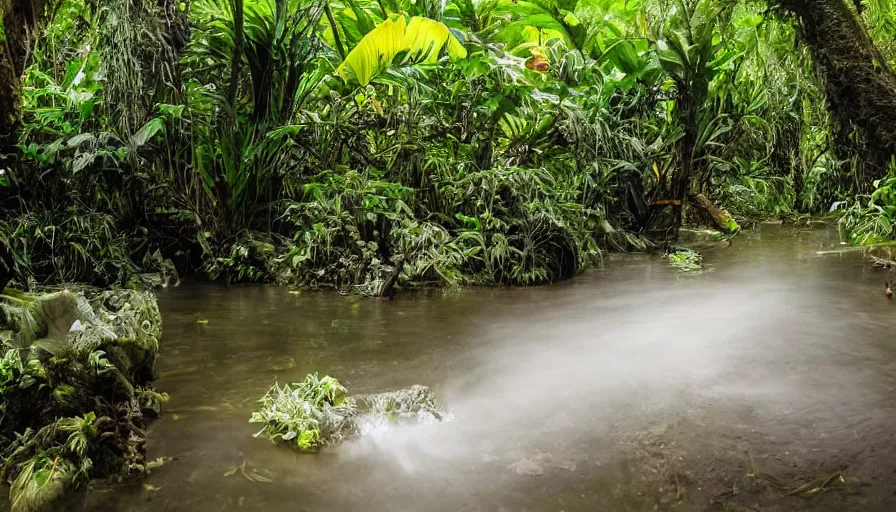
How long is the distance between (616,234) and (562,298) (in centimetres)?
262

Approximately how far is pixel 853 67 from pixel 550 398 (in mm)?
5032

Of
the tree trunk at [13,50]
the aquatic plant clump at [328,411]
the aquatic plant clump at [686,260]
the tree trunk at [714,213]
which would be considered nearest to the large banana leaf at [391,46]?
the tree trunk at [13,50]

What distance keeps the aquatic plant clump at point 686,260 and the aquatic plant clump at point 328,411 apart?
3.54 metres

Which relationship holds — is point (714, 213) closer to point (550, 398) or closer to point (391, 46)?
point (391, 46)

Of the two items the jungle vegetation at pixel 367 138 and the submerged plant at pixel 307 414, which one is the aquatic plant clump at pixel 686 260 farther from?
the submerged plant at pixel 307 414

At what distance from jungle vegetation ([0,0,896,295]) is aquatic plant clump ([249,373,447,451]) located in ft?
6.81

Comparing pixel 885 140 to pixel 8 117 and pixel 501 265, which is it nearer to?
pixel 501 265

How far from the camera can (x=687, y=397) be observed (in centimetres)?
233

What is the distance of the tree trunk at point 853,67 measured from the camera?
550cm

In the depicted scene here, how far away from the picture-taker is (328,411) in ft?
6.98

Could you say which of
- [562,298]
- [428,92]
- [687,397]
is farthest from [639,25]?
[687,397]

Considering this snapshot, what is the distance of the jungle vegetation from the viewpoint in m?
4.65

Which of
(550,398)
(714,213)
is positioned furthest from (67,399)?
(714,213)

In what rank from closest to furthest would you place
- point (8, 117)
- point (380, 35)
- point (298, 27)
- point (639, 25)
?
point (8, 117)
point (298, 27)
point (380, 35)
point (639, 25)
